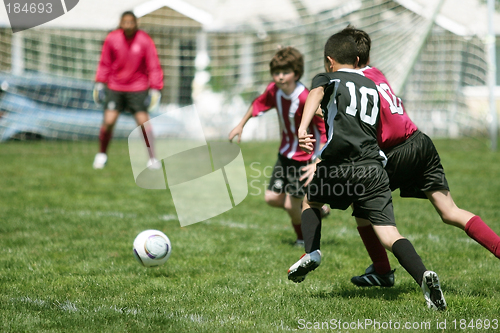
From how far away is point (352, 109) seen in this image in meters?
3.09

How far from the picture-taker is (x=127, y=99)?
27.3 ft

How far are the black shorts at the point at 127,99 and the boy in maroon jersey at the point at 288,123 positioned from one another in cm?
388

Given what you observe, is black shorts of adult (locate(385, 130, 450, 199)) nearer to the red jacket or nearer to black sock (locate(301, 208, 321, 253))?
black sock (locate(301, 208, 321, 253))

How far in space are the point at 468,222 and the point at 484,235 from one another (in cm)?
12

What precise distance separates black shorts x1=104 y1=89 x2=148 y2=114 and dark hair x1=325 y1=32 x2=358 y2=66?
17.9 ft

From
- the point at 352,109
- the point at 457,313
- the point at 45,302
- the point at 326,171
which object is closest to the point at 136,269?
the point at 45,302

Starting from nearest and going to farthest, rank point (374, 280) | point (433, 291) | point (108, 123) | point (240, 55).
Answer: point (433, 291) < point (374, 280) < point (108, 123) < point (240, 55)

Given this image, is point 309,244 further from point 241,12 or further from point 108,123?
point 241,12

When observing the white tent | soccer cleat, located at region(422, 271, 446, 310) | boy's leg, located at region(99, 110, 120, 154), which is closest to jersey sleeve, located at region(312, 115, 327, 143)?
soccer cleat, located at region(422, 271, 446, 310)

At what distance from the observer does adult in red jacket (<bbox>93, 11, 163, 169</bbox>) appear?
823cm

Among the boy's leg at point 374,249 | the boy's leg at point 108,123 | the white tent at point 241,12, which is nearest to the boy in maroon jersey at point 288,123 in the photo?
the boy's leg at point 374,249

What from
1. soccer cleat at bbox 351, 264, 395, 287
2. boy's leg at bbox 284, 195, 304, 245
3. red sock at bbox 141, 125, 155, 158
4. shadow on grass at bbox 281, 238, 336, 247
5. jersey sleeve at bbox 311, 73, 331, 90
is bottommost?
red sock at bbox 141, 125, 155, 158

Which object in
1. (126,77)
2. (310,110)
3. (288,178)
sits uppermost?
(310,110)

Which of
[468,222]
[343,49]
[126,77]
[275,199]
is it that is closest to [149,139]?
[126,77]
